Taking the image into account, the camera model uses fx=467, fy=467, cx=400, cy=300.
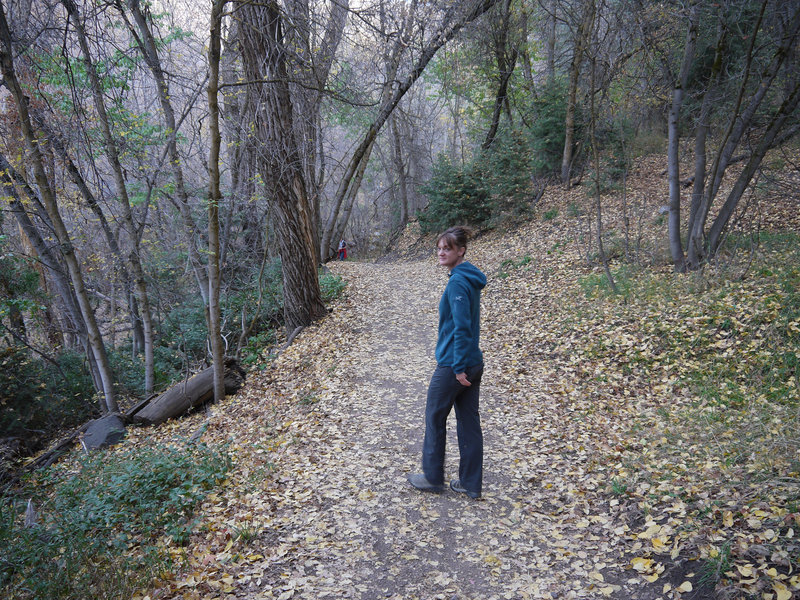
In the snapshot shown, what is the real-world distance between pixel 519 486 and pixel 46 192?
7042 mm

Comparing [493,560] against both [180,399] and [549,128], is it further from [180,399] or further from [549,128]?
[549,128]

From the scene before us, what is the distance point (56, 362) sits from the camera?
9758 millimetres

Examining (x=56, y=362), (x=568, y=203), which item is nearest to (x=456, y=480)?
(x=56, y=362)

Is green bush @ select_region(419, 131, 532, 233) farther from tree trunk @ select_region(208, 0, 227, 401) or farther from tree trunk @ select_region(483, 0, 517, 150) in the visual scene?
tree trunk @ select_region(208, 0, 227, 401)

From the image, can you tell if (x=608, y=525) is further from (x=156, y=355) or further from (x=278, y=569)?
(x=156, y=355)

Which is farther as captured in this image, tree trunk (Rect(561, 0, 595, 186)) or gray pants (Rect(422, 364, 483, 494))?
tree trunk (Rect(561, 0, 595, 186))

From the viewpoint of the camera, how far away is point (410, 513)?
391 centimetres

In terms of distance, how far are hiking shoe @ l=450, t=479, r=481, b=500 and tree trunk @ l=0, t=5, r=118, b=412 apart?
254 inches

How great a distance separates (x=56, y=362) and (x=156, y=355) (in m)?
2.25

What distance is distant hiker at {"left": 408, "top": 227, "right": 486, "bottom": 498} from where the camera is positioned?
3.65 metres

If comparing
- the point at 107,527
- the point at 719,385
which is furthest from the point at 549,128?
the point at 107,527

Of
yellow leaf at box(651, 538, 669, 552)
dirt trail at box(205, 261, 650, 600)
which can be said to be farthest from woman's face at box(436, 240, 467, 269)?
yellow leaf at box(651, 538, 669, 552)

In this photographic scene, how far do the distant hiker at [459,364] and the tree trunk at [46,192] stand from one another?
5.65 metres

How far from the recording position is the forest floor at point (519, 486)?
3.11 meters
